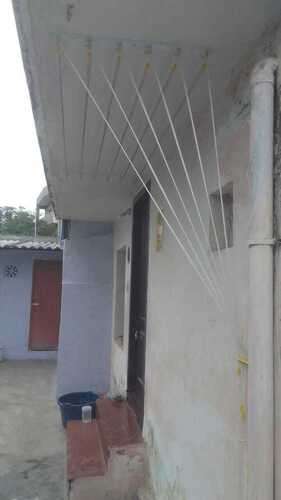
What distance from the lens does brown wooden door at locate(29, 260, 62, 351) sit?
8523mm

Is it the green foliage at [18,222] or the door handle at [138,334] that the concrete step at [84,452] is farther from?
the green foliage at [18,222]

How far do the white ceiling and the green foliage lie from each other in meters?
21.2

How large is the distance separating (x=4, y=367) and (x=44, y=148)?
6.17 metres

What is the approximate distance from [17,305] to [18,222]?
18183mm

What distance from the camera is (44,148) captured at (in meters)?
2.43

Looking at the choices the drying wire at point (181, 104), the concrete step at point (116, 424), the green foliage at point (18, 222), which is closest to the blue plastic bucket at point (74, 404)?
the concrete step at point (116, 424)

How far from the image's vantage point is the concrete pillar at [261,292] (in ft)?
3.52

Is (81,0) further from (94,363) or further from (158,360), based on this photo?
(94,363)

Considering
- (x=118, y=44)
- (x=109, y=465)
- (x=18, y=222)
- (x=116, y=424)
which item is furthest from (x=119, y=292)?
(x=18, y=222)

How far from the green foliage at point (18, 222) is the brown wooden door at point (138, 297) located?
19.3 m

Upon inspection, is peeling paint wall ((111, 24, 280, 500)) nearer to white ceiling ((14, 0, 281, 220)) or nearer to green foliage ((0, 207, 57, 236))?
white ceiling ((14, 0, 281, 220))

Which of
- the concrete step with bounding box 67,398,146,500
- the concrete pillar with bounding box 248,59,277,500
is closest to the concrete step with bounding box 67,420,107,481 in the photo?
the concrete step with bounding box 67,398,146,500

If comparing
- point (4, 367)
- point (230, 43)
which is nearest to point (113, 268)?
point (4, 367)

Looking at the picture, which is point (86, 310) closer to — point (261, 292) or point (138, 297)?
point (138, 297)
